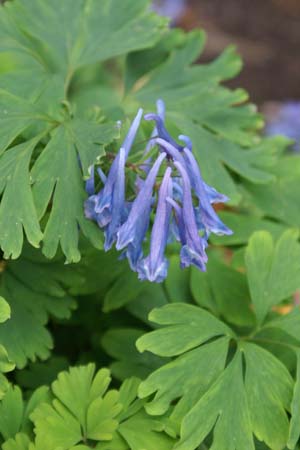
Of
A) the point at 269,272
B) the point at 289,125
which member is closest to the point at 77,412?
the point at 269,272

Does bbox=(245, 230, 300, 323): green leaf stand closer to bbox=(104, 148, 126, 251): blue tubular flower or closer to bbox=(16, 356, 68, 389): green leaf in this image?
bbox=(104, 148, 126, 251): blue tubular flower

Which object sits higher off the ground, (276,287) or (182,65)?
(182,65)

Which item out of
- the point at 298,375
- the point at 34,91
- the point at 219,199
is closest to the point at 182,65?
the point at 34,91

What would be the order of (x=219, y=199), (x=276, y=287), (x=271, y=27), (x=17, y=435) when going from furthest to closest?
(x=271, y=27) → (x=276, y=287) → (x=219, y=199) → (x=17, y=435)

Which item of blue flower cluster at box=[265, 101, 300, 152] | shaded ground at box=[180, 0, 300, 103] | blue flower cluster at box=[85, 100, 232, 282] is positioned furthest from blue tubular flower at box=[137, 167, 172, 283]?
shaded ground at box=[180, 0, 300, 103]

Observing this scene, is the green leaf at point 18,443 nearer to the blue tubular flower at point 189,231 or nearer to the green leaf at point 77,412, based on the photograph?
the green leaf at point 77,412

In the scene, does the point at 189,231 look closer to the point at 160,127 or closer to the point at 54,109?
the point at 160,127

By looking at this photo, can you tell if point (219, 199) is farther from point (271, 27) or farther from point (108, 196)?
point (271, 27)
